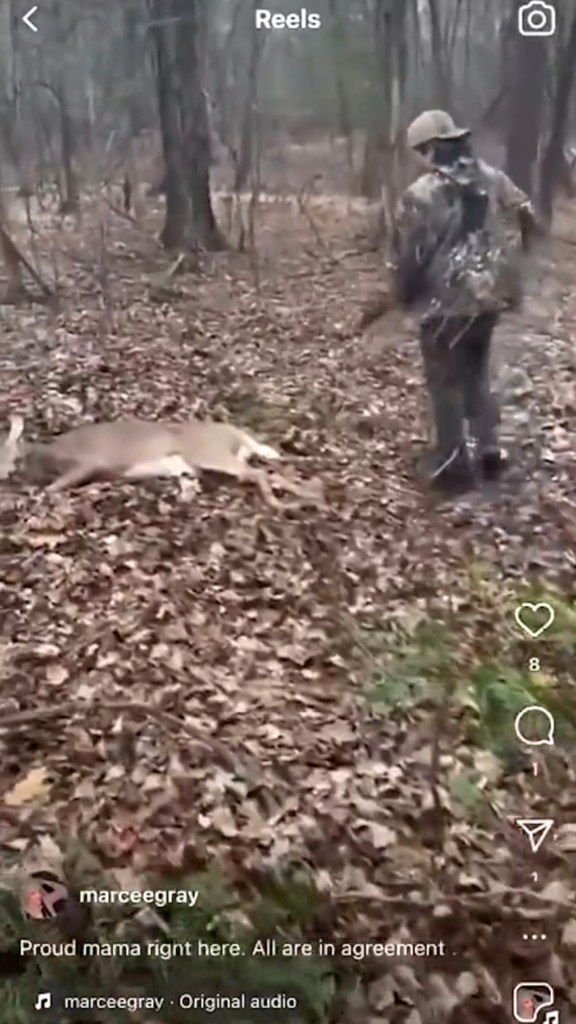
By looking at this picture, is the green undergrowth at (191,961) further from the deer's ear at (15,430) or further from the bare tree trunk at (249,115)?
the bare tree trunk at (249,115)

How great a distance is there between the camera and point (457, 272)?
5.11 ft

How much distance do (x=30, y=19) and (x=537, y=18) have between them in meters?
0.69

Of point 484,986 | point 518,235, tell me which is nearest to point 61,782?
point 484,986

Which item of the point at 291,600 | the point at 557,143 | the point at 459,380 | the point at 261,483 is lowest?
the point at 291,600

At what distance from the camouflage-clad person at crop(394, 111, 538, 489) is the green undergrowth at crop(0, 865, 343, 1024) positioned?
627mm

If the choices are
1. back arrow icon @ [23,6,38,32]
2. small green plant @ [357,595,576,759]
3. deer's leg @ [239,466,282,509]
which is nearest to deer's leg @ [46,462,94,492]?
deer's leg @ [239,466,282,509]

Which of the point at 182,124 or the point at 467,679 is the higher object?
the point at 182,124

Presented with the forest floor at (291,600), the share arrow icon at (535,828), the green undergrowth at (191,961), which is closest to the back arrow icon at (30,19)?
the forest floor at (291,600)

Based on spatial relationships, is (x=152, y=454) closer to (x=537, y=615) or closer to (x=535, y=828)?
(x=537, y=615)

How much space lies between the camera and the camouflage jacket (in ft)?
5.05

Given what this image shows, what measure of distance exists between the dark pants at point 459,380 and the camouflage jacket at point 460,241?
21mm

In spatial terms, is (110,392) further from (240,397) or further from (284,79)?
(284,79)

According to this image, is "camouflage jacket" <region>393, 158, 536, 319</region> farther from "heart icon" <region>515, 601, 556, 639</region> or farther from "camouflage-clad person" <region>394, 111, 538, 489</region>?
"heart icon" <region>515, 601, 556, 639</region>

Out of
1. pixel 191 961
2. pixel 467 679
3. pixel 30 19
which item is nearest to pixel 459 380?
pixel 467 679
